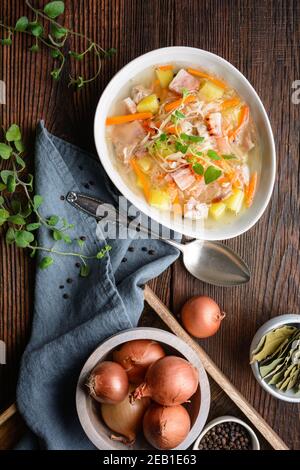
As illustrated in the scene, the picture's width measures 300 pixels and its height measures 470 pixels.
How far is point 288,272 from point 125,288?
592 mm

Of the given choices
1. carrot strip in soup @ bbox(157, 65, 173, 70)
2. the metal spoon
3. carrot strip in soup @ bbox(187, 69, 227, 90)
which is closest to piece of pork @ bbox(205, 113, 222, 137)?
carrot strip in soup @ bbox(187, 69, 227, 90)

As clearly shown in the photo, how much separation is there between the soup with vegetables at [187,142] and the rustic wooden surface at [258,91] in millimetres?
153

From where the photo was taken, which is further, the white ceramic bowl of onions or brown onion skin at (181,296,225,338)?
brown onion skin at (181,296,225,338)

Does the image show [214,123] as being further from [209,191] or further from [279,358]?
[279,358]

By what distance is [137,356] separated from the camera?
183cm

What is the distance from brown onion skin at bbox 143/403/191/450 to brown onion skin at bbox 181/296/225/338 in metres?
0.29

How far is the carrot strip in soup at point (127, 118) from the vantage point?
76.6 inches

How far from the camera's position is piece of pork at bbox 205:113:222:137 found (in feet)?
6.36

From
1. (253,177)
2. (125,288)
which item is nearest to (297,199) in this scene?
(253,177)

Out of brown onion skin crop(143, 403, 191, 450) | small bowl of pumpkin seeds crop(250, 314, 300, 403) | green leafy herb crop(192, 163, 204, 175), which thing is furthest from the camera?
small bowl of pumpkin seeds crop(250, 314, 300, 403)

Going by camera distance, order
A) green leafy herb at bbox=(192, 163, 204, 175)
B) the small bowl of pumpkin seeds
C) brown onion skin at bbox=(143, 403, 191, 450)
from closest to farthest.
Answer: brown onion skin at bbox=(143, 403, 191, 450)
green leafy herb at bbox=(192, 163, 204, 175)
the small bowl of pumpkin seeds

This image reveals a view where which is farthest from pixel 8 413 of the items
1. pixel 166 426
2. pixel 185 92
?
pixel 185 92

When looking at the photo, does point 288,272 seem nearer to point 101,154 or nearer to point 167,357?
point 167,357

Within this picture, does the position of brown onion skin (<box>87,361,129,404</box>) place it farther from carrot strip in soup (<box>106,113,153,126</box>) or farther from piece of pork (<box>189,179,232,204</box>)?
carrot strip in soup (<box>106,113,153,126</box>)
